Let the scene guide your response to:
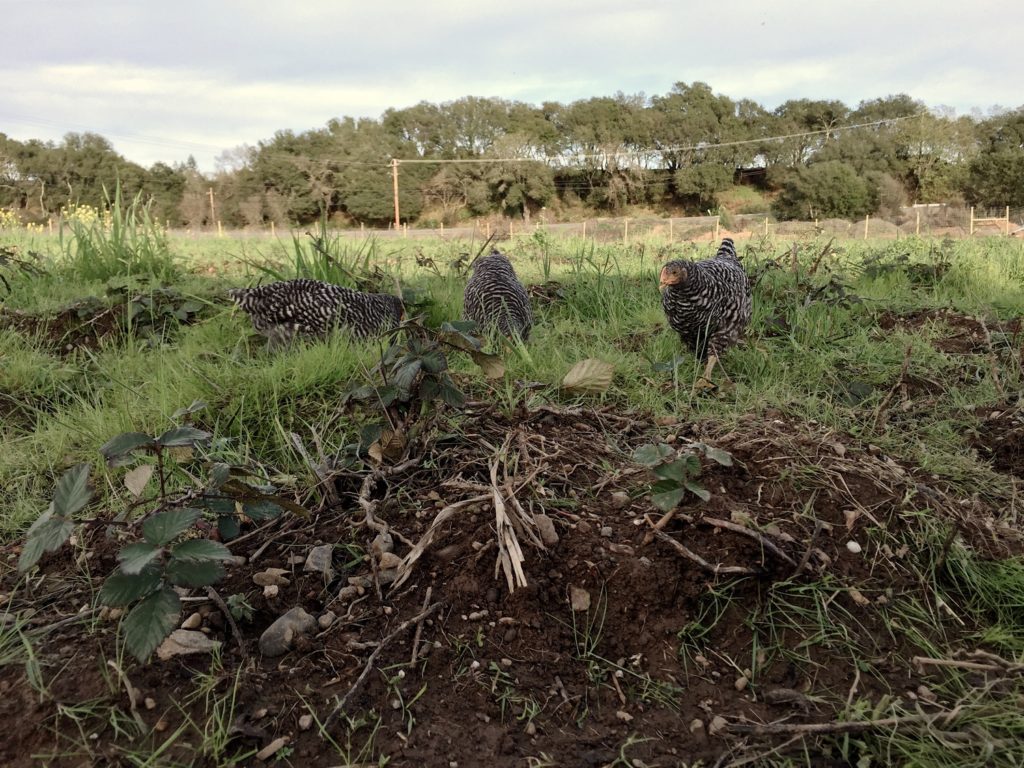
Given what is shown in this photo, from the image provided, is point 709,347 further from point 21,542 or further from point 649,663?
point 21,542

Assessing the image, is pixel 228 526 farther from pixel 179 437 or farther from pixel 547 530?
pixel 547 530

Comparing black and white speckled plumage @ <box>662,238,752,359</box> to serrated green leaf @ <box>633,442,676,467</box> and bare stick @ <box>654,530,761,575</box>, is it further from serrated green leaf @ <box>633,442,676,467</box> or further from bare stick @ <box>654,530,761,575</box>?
bare stick @ <box>654,530,761,575</box>

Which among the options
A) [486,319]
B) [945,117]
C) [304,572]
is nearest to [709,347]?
[486,319]

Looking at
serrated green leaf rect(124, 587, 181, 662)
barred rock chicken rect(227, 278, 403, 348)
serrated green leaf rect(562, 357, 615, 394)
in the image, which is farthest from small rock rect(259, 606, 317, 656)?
barred rock chicken rect(227, 278, 403, 348)

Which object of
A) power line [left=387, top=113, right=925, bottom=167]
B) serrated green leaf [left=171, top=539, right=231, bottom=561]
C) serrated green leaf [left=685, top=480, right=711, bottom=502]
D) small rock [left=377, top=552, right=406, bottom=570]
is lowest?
small rock [left=377, top=552, right=406, bottom=570]

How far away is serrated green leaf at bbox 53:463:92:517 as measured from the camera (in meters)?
1.45

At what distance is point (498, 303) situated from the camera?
4.29 m

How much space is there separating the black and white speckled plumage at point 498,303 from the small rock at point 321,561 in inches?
87.1

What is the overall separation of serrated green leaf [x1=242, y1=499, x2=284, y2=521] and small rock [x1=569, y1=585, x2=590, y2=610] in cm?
→ 83

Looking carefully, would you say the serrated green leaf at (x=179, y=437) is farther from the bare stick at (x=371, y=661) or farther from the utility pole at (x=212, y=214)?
the utility pole at (x=212, y=214)

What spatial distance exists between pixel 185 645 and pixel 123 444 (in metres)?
0.51

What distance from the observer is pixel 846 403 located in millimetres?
3332

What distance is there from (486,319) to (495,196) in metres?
44.2

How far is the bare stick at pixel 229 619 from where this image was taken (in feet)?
4.88
